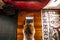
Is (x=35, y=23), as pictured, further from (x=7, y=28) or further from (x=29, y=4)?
(x=7, y=28)

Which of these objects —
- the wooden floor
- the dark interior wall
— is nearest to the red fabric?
the wooden floor

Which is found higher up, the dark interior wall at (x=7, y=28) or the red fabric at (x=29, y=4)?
the red fabric at (x=29, y=4)

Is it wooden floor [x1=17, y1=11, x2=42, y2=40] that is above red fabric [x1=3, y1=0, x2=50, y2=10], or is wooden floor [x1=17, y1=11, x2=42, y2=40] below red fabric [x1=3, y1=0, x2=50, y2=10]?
below

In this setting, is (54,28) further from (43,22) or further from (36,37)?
(36,37)

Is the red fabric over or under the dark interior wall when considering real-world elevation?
over

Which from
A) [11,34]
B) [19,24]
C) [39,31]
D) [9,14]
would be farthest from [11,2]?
[39,31]

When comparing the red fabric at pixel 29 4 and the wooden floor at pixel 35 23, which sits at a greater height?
the red fabric at pixel 29 4

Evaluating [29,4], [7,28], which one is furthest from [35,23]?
A: [7,28]

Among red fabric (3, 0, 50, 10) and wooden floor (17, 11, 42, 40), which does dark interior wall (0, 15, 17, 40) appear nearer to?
wooden floor (17, 11, 42, 40)

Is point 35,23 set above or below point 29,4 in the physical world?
below

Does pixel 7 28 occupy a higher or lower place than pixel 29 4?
lower

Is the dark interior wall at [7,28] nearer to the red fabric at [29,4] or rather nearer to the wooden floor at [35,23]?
the wooden floor at [35,23]

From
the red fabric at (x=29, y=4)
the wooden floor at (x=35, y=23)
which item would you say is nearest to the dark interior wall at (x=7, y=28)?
the wooden floor at (x=35, y=23)

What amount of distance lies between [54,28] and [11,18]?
736 millimetres
